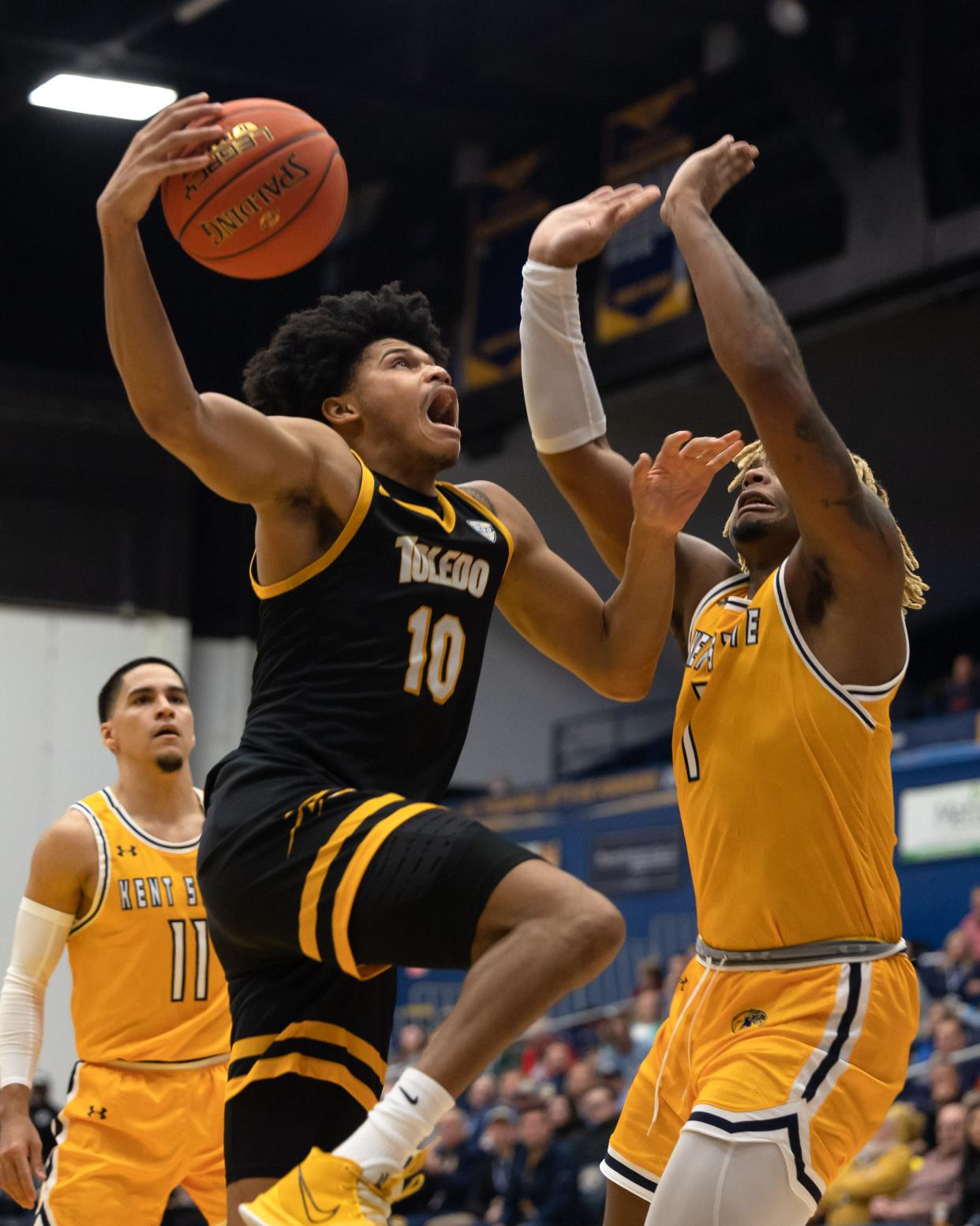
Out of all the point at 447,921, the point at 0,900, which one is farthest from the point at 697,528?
the point at 447,921

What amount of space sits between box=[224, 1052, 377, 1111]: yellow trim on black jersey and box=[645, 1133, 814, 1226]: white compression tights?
67cm

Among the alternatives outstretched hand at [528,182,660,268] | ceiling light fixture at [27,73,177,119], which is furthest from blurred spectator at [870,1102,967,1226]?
ceiling light fixture at [27,73,177,119]

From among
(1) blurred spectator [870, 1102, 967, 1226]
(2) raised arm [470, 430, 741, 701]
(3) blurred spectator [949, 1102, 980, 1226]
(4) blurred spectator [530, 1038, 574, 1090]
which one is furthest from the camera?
(4) blurred spectator [530, 1038, 574, 1090]

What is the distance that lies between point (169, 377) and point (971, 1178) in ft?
24.3

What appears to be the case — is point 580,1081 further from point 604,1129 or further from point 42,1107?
point 42,1107

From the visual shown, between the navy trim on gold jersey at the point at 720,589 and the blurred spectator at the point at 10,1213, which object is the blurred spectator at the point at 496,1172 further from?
the navy trim on gold jersey at the point at 720,589

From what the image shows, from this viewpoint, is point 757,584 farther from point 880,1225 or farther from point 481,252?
point 481,252

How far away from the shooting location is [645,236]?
16.4 m

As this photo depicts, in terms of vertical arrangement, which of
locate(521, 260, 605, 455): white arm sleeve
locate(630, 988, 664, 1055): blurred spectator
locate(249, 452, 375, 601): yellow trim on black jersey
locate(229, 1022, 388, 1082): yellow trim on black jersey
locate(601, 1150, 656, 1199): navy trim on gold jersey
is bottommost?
locate(630, 988, 664, 1055): blurred spectator

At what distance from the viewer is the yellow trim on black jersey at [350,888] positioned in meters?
3.43

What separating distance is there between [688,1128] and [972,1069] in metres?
7.87

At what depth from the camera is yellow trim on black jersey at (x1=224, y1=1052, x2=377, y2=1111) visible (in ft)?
12.4

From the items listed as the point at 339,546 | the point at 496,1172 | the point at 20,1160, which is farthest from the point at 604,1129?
the point at 339,546

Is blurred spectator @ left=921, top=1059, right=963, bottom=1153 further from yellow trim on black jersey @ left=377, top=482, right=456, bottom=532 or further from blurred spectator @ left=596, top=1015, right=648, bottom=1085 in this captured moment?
yellow trim on black jersey @ left=377, top=482, right=456, bottom=532
